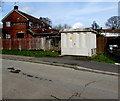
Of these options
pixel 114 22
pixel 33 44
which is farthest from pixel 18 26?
pixel 114 22

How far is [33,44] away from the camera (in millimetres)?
21391

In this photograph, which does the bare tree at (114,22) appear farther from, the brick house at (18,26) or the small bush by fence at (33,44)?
the small bush by fence at (33,44)

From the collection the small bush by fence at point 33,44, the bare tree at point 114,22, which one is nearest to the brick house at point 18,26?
the small bush by fence at point 33,44

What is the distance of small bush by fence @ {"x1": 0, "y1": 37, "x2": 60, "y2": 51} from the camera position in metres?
20.1

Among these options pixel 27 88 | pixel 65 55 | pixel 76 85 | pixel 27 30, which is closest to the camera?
pixel 27 88

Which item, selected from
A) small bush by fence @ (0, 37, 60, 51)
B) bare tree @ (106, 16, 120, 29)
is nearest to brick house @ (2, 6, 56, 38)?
small bush by fence @ (0, 37, 60, 51)

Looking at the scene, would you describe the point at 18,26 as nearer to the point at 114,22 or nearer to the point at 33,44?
the point at 33,44

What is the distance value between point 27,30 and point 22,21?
2722 mm

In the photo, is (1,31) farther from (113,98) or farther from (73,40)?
(113,98)

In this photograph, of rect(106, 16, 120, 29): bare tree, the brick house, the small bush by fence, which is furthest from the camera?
rect(106, 16, 120, 29): bare tree

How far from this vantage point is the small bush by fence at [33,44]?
20134 millimetres

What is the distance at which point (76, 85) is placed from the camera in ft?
19.5

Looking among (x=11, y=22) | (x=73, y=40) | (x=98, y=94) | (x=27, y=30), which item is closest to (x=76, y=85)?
(x=98, y=94)

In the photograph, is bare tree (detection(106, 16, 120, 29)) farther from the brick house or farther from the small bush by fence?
the small bush by fence
